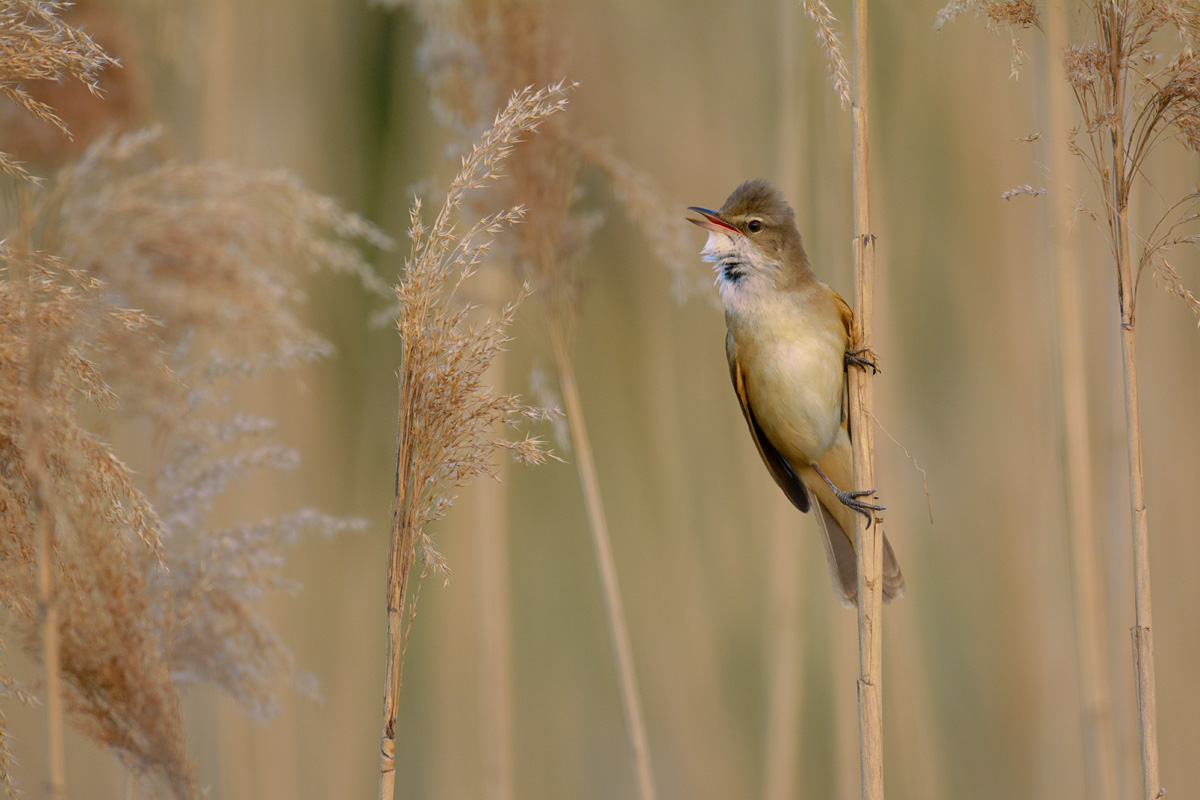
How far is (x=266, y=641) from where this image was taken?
165cm

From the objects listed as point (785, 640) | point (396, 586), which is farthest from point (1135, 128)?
point (785, 640)

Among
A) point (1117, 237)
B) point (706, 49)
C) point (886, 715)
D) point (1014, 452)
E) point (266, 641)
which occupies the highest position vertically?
point (706, 49)

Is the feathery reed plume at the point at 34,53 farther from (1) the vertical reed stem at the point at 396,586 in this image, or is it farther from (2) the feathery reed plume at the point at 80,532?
(1) the vertical reed stem at the point at 396,586

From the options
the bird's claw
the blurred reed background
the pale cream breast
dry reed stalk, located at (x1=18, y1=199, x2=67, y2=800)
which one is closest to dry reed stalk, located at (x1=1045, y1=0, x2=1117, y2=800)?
the blurred reed background

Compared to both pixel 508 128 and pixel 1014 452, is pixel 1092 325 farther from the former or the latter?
pixel 508 128

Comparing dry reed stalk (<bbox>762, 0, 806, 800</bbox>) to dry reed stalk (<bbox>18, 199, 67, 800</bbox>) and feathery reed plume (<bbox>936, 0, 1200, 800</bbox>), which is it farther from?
dry reed stalk (<bbox>18, 199, 67, 800</bbox>)

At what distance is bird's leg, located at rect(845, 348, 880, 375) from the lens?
1.67 metres

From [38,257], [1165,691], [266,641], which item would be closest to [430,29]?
[38,257]

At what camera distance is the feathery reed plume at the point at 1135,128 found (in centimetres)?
132

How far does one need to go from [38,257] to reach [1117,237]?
148cm

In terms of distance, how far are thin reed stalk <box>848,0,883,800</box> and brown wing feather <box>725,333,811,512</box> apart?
0.48m

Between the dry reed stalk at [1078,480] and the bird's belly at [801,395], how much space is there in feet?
1.78

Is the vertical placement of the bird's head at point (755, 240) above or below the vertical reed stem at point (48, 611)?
above

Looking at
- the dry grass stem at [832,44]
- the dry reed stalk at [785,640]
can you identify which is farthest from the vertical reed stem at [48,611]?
the dry reed stalk at [785,640]
